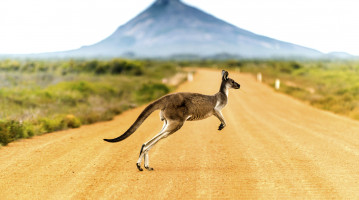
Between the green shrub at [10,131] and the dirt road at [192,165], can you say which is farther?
the green shrub at [10,131]

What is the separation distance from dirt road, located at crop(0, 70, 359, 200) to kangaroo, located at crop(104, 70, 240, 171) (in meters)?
1.04

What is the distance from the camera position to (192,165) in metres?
8.06

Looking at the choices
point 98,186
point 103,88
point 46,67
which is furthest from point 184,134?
point 46,67

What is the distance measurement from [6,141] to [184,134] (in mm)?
4986

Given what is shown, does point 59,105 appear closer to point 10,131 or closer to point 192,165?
point 10,131

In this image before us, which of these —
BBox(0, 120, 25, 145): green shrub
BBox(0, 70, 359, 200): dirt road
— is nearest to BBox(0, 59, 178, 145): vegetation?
BBox(0, 120, 25, 145): green shrub

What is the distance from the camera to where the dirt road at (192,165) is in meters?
6.40

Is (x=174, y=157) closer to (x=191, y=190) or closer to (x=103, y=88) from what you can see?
(x=191, y=190)

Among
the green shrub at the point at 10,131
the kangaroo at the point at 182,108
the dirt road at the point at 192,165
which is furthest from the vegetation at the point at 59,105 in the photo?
the kangaroo at the point at 182,108

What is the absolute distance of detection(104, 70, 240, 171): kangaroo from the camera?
6160 mm

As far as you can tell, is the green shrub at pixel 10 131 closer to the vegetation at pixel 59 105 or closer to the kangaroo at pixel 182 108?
the vegetation at pixel 59 105

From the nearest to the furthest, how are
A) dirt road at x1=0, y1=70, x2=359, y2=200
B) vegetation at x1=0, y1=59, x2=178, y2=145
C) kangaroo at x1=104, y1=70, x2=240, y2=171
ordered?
kangaroo at x1=104, y1=70, x2=240, y2=171 → dirt road at x1=0, y1=70, x2=359, y2=200 → vegetation at x1=0, y1=59, x2=178, y2=145

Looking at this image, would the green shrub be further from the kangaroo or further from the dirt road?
the kangaroo

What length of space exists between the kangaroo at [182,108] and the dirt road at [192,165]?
1.04 metres
